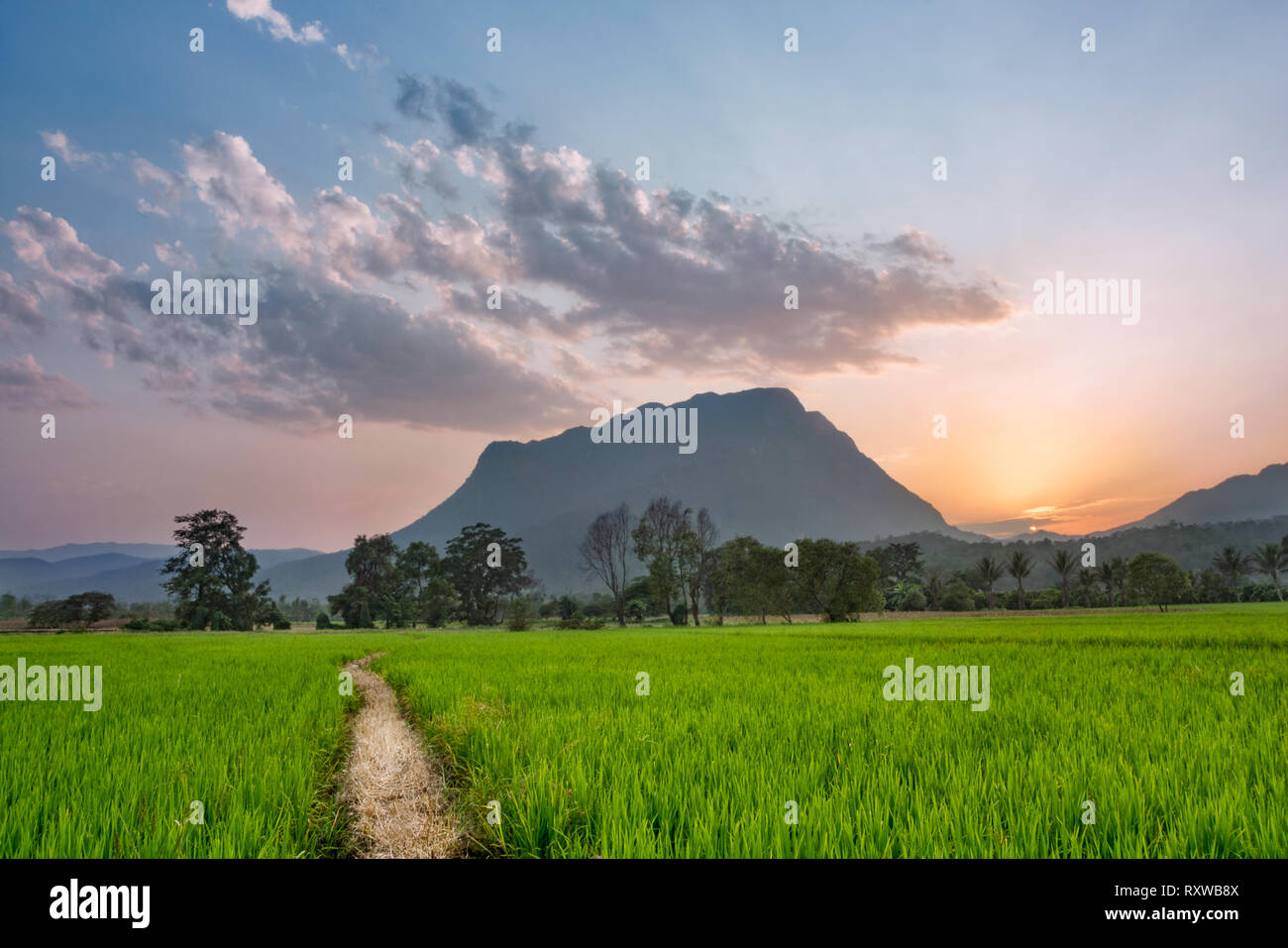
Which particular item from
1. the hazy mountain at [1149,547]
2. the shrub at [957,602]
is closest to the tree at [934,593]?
the shrub at [957,602]

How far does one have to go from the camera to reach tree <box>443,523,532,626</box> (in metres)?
74.1

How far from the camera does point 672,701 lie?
8.45 m

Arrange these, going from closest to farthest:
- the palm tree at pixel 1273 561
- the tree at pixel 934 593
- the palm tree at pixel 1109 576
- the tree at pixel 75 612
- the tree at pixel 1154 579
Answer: the tree at pixel 75 612 → the tree at pixel 1154 579 → the palm tree at pixel 1109 576 → the tree at pixel 934 593 → the palm tree at pixel 1273 561

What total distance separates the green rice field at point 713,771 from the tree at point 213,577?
59.8 metres

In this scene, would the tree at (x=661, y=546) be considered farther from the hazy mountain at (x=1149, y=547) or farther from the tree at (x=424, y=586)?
the hazy mountain at (x=1149, y=547)

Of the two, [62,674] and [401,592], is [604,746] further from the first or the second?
[401,592]

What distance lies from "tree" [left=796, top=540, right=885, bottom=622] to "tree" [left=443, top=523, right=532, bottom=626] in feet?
126

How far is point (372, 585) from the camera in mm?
70625

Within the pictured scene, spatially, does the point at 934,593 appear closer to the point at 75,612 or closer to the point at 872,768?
the point at 872,768

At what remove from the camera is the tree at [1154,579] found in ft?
174

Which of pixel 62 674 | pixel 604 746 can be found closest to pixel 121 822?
pixel 604 746

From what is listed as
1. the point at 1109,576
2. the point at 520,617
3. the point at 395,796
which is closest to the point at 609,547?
the point at 520,617

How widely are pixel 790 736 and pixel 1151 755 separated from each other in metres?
3.11

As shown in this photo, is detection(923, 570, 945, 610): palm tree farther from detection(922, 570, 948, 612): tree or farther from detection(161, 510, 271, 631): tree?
detection(161, 510, 271, 631): tree
